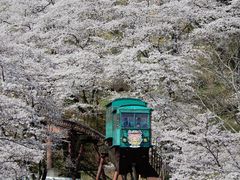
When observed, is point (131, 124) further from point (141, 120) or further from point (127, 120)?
point (141, 120)

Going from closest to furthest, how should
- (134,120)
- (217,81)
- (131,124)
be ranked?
1. (131,124)
2. (134,120)
3. (217,81)

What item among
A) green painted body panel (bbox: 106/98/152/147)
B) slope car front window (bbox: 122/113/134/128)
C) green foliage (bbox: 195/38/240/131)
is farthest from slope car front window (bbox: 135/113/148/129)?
green foliage (bbox: 195/38/240/131)

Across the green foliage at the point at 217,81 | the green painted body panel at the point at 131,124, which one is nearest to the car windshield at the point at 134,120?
the green painted body panel at the point at 131,124

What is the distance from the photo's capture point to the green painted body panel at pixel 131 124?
45.4ft

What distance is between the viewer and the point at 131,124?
554 inches

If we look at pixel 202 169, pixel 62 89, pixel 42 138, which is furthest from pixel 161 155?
pixel 62 89

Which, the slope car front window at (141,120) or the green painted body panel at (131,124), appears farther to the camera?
the slope car front window at (141,120)

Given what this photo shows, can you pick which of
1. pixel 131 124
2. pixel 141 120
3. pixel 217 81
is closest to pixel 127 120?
pixel 131 124

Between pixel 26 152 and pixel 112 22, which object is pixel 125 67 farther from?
pixel 26 152

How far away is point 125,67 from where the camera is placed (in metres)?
18.2

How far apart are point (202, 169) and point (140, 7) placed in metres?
10.5

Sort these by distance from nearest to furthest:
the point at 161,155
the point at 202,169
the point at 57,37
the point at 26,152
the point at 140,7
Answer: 1. the point at 202,169
2. the point at 26,152
3. the point at 161,155
4. the point at 140,7
5. the point at 57,37

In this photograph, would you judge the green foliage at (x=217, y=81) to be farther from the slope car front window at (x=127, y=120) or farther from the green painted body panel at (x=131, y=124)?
the slope car front window at (x=127, y=120)

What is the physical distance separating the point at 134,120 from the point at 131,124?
18cm
